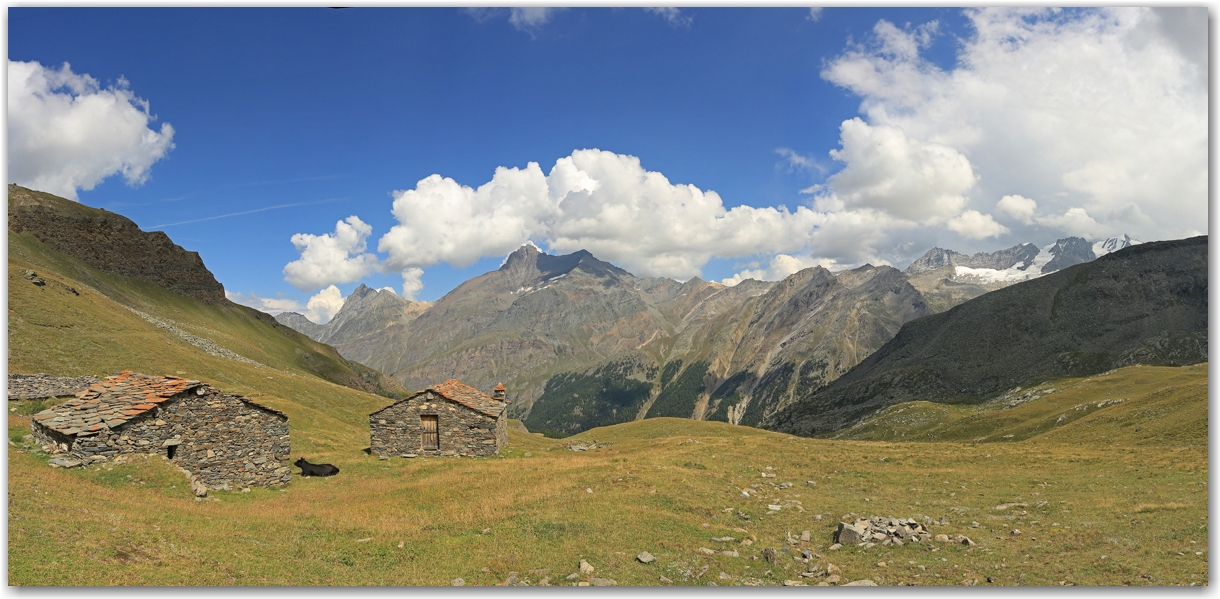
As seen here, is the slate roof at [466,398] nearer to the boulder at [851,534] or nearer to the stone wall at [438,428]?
the stone wall at [438,428]

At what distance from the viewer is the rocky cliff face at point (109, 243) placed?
14338cm

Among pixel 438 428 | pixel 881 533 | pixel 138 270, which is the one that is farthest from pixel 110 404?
pixel 138 270

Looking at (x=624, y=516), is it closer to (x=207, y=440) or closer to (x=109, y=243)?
(x=207, y=440)

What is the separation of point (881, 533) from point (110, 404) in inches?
1310

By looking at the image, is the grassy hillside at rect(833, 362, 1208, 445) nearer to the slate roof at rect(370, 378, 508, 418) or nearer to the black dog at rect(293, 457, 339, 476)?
the slate roof at rect(370, 378, 508, 418)

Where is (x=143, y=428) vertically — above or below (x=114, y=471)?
above

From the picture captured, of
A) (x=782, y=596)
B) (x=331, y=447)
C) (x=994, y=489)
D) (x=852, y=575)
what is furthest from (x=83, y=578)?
(x=994, y=489)

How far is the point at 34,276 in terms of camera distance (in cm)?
7881

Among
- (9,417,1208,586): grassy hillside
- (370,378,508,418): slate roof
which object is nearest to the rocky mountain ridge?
(370,378,508,418): slate roof

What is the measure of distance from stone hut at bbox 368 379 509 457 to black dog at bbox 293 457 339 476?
816cm

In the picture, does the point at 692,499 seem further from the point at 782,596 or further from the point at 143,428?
the point at 143,428

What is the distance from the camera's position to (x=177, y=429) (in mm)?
28047

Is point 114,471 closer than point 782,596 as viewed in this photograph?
No

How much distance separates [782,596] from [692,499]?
1748 centimetres
